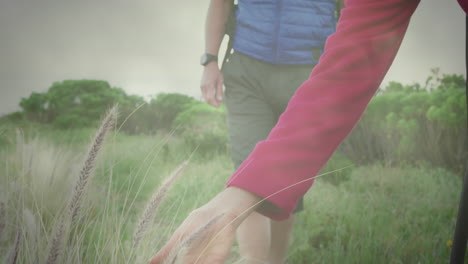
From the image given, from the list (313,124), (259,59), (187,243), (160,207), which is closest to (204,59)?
(259,59)

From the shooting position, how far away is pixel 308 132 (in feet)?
1.29

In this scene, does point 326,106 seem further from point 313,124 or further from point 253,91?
point 253,91

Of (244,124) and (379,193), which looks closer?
(244,124)

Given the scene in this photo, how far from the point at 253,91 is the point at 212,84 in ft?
0.39

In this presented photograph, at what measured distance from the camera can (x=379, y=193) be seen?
5.10 ft

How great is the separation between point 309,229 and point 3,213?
1.08 metres

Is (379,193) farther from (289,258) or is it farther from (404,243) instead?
(289,258)

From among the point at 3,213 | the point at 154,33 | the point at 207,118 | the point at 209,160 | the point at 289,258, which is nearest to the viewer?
the point at 3,213

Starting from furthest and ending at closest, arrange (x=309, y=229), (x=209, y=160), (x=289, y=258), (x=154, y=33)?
(x=209, y=160) → (x=309, y=229) → (x=289, y=258) → (x=154, y=33)

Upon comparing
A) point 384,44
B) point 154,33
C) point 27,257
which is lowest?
point 27,257

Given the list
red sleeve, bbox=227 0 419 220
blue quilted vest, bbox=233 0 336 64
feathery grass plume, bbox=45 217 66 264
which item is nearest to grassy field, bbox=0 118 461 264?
feathery grass plume, bbox=45 217 66 264

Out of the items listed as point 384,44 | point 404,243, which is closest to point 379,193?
point 404,243

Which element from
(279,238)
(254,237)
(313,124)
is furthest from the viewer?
(279,238)

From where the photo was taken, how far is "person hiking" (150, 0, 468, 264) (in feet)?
1.11
